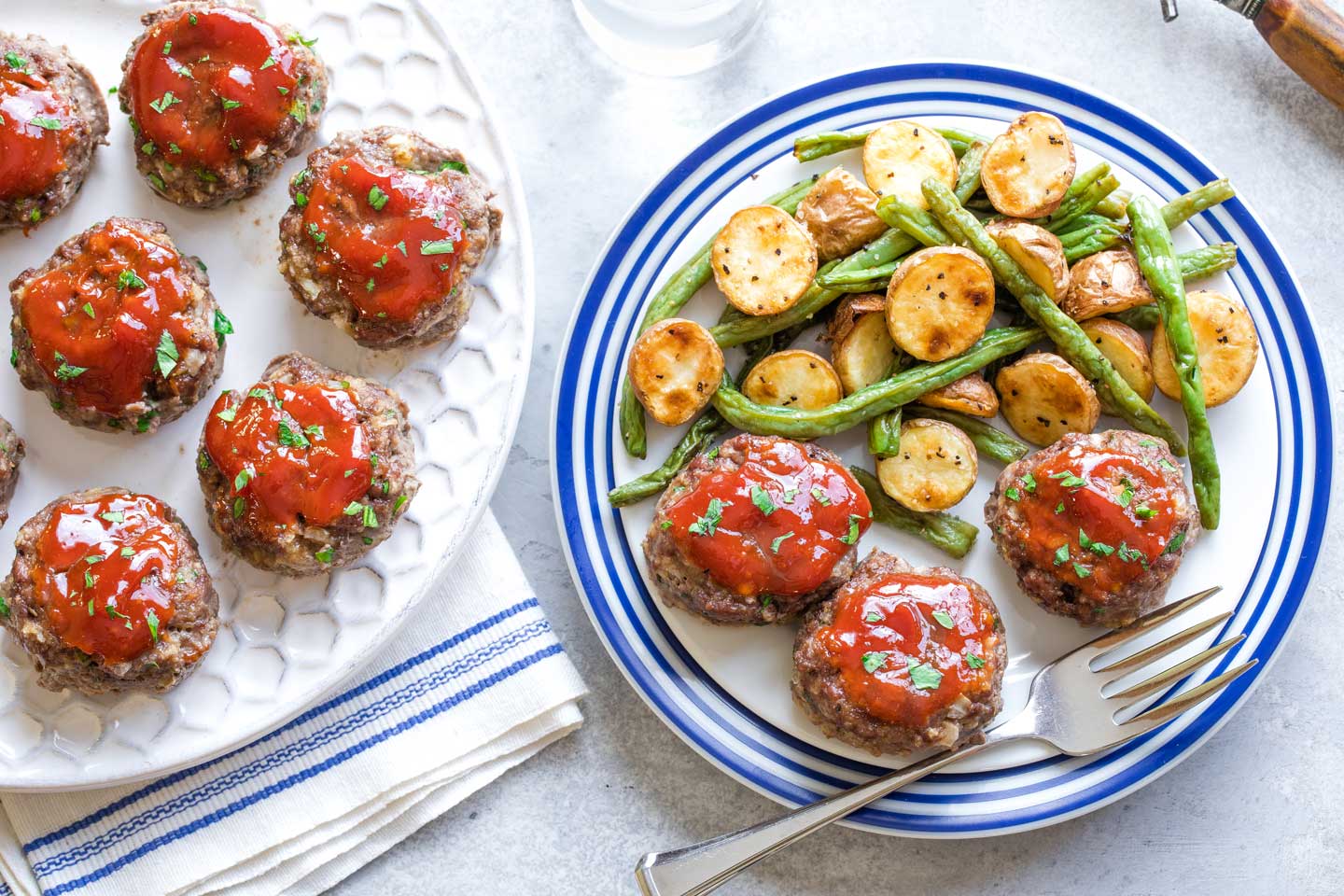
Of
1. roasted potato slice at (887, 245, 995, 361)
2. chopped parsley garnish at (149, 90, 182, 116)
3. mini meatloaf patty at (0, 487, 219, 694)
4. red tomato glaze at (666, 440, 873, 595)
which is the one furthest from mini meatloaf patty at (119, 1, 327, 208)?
roasted potato slice at (887, 245, 995, 361)

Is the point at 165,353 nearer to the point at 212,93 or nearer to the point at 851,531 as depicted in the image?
the point at 212,93

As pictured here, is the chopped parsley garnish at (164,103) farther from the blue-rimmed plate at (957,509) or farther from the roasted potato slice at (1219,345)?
the roasted potato slice at (1219,345)

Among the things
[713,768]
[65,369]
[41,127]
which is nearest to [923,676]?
[713,768]

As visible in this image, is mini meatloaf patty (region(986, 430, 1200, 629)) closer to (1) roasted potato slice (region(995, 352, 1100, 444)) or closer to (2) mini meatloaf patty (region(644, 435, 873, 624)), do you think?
(1) roasted potato slice (region(995, 352, 1100, 444))

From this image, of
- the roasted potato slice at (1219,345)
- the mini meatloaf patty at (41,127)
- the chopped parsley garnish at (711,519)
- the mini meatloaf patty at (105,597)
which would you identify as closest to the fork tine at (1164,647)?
the roasted potato slice at (1219,345)

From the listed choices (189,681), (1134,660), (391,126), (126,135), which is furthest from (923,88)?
(189,681)
